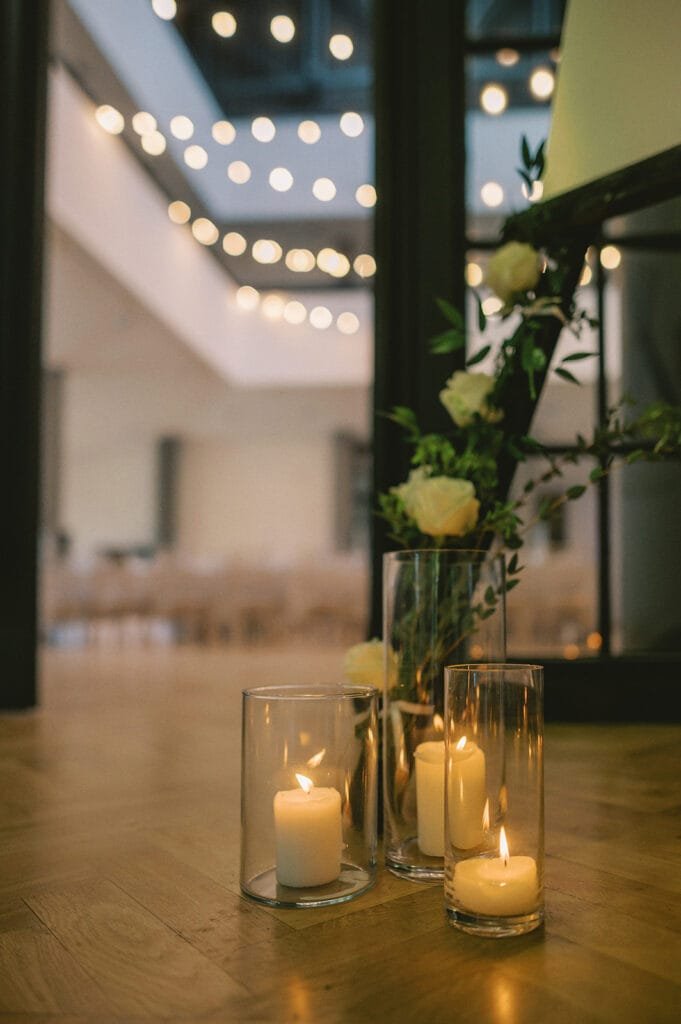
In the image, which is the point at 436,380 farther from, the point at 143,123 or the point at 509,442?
the point at 143,123

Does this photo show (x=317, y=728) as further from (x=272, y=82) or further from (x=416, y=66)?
(x=272, y=82)

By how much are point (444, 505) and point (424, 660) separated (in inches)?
6.9

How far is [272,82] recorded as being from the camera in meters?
7.59

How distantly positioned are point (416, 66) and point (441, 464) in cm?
153

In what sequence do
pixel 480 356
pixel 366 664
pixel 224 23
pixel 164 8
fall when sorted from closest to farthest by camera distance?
pixel 366 664 < pixel 480 356 < pixel 164 8 < pixel 224 23

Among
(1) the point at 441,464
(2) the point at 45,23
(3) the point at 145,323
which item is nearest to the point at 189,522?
(3) the point at 145,323

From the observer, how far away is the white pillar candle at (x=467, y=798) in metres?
0.78

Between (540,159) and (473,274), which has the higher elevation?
(473,274)

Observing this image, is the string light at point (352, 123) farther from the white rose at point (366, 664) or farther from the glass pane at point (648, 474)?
the white rose at point (366, 664)

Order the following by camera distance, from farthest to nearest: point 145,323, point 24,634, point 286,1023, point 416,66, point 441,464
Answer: point 145,323 → point 24,634 → point 416,66 → point 441,464 → point 286,1023

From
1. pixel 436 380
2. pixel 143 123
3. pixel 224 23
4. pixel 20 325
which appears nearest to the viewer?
pixel 436 380

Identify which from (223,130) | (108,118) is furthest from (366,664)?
(223,130)

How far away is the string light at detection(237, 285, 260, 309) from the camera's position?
1037 cm

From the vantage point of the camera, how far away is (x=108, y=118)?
5.99 meters
